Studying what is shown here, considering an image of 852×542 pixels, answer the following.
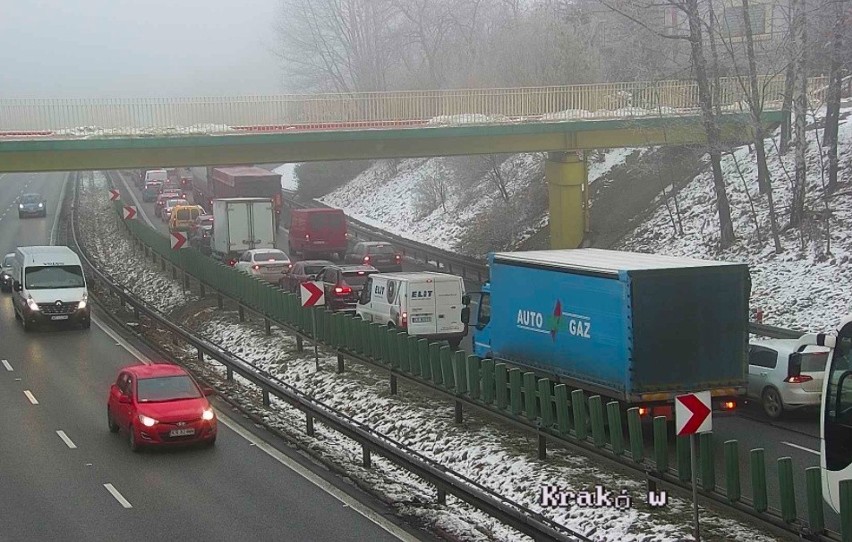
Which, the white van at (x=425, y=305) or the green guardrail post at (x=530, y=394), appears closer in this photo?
the green guardrail post at (x=530, y=394)

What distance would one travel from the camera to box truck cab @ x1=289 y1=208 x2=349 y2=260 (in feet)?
161

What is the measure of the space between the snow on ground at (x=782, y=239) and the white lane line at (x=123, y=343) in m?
17.2

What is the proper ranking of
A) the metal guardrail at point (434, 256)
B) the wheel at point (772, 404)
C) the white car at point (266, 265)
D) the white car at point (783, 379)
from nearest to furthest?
the white car at point (783, 379) → the wheel at point (772, 404) → the white car at point (266, 265) → the metal guardrail at point (434, 256)

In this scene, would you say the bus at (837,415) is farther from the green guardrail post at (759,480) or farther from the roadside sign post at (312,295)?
the roadside sign post at (312,295)

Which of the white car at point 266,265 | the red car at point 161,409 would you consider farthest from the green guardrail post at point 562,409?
the white car at point 266,265

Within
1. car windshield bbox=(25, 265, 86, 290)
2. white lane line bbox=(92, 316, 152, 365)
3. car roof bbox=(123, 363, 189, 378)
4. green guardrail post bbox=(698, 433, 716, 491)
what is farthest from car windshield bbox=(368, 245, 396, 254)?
green guardrail post bbox=(698, 433, 716, 491)

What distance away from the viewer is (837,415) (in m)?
12.8

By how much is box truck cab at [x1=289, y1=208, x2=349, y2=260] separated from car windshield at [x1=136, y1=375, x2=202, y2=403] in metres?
28.2

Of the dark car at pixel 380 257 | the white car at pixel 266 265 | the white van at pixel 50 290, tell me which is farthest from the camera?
the dark car at pixel 380 257

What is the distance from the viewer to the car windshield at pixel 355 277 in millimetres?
33344

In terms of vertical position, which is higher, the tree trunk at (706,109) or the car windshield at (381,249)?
the tree trunk at (706,109)

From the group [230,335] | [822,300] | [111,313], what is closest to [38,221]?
[111,313]

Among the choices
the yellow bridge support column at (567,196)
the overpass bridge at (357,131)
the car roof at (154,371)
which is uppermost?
the overpass bridge at (357,131)

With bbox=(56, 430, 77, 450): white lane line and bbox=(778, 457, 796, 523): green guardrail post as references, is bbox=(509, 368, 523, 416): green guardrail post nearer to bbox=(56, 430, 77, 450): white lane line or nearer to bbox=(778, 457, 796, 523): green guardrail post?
bbox=(778, 457, 796, 523): green guardrail post
